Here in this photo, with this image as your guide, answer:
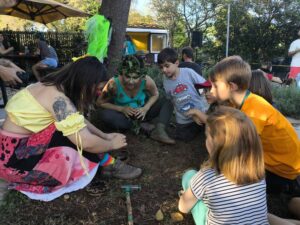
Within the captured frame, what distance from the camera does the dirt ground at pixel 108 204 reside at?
2.38 meters

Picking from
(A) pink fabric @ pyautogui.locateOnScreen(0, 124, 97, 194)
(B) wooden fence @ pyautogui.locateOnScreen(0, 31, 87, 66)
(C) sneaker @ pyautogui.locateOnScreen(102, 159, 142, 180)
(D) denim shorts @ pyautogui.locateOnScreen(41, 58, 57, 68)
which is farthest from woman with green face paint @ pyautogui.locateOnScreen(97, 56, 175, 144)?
(B) wooden fence @ pyautogui.locateOnScreen(0, 31, 87, 66)

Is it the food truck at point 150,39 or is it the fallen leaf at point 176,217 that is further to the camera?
the food truck at point 150,39

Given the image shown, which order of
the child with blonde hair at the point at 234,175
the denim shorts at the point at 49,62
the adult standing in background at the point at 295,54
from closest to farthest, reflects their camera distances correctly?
the child with blonde hair at the point at 234,175 → the adult standing in background at the point at 295,54 → the denim shorts at the point at 49,62

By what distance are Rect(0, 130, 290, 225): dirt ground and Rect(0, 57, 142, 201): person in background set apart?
0.33 feet

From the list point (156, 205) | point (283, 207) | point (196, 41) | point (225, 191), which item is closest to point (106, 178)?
point (156, 205)

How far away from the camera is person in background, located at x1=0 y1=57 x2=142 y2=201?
241cm

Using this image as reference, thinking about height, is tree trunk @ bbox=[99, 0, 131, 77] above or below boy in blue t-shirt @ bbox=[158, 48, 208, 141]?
above

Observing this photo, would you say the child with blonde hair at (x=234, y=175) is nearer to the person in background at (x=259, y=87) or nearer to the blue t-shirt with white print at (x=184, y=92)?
the person in background at (x=259, y=87)

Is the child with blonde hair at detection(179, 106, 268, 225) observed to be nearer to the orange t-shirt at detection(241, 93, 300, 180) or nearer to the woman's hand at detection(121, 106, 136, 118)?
the orange t-shirt at detection(241, 93, 300, 180)

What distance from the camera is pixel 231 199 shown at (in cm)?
188

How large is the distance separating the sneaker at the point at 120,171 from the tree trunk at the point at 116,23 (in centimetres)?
209

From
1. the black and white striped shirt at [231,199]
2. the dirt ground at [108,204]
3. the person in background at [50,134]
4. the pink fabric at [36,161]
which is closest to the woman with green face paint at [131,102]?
the dirt ground at [108,204]

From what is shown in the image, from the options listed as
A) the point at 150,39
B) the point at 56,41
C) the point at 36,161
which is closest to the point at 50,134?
the point at 36,161

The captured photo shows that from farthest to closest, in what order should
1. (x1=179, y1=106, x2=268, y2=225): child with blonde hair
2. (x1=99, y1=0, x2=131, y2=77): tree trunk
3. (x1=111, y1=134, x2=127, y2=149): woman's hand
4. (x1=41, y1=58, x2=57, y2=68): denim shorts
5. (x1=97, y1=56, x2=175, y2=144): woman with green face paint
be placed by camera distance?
1. (x1=41, y1=58, x2=57, y2=68): denim shorts
2. (x1=99, y1=0, x2=131, y2=77): tree trunk
3. (x1=97, y1=56, x2=175, y2=144): woman with green face paint
4. (x1=111, y1=134, x2=127, y2=149): woman's hand
5. (x1=179, y1=106, x2=268, y2=225): child with blonde hair
